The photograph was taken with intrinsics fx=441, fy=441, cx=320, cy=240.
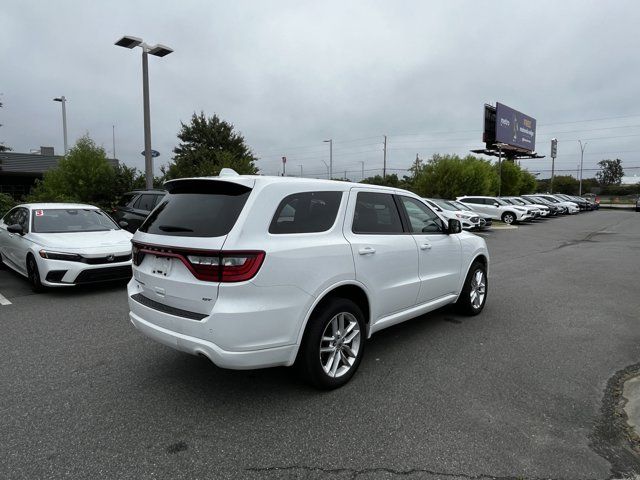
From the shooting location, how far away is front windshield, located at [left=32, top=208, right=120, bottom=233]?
790 cm

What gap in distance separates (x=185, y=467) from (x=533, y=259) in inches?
436

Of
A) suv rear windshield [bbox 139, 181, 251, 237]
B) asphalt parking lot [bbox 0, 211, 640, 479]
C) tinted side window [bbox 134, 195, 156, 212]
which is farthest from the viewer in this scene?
tinted side window [bbox 134, 195, 156, 212]

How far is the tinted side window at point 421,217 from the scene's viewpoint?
4715mm

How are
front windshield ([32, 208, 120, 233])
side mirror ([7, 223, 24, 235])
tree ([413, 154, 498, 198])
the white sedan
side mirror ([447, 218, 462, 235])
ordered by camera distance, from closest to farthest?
side mirror ([447, 218, 462, 235]) < the white sedan < side mirror ([7, 223, 24, 235]) < front windshield ([32, 208, 120, 233]) < tree ([413, 154, 498, 198])

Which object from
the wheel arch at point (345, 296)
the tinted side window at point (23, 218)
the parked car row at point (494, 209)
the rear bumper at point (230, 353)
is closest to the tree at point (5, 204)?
the tinted side window at point (23, 218)

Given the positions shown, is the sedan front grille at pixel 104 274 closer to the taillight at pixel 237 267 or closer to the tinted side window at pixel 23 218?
the tinted side window at pixel 23 218

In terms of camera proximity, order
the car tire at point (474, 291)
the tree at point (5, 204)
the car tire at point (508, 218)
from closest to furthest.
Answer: the car tire at point (474, 291)
the tree at point (5, 204)
the car tire at point (508, 218)

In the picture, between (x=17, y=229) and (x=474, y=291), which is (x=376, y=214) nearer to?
(x=474, y=291)

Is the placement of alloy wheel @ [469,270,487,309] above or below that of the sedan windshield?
below

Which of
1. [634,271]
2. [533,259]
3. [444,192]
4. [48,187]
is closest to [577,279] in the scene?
[634,271]

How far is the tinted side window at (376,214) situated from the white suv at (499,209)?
2331 centimetres

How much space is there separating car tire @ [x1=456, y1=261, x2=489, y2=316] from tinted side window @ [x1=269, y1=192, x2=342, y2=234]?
8.75 ft

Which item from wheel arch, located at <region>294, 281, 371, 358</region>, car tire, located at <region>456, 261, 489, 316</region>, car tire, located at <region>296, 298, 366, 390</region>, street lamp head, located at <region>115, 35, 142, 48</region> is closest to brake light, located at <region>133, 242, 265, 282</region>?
wheel arch, located at <region>294, 281, 371, 358</region>

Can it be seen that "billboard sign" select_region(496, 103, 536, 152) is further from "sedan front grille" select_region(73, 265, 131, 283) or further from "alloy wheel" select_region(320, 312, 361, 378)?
"alloy wheel" select_region(320, 312, 361, 378)
